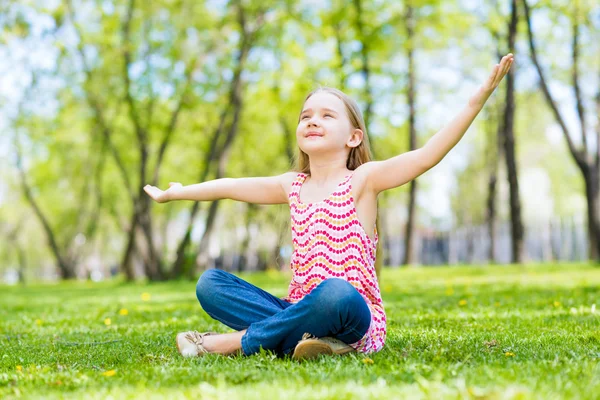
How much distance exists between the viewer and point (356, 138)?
435 centimetres

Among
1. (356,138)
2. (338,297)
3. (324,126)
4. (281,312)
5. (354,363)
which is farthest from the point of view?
(356,138)

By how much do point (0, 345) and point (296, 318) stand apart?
267 centimetres

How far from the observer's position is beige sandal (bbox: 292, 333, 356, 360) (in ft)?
11.6

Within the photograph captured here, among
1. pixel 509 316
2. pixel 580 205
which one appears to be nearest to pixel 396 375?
pixel 509 316

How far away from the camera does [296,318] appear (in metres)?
3.61

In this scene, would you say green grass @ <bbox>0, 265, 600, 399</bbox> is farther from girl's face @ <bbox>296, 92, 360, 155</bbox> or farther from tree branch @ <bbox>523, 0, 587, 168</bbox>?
tree branch @ <bbox>523, 0, 587, 168</bbox>

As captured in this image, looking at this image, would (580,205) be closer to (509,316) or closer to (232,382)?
(509,316)

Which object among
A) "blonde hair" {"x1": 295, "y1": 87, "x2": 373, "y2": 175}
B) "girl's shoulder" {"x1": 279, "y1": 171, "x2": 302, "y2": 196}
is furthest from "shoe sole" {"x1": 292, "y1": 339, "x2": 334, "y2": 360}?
"blonde hair" {"x1": 295, "y1": 87, "x2": 373, "y2": 175}

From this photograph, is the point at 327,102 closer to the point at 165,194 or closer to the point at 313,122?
the point at 313,122

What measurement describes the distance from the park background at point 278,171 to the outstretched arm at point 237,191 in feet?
1.41

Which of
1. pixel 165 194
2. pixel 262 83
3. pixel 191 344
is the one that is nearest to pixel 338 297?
pixel 191 344

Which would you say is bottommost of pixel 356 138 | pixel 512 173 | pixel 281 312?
pixel 281 312

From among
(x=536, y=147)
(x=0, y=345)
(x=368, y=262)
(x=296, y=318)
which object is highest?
(x=536, y=147)

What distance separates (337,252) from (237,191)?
89cm
